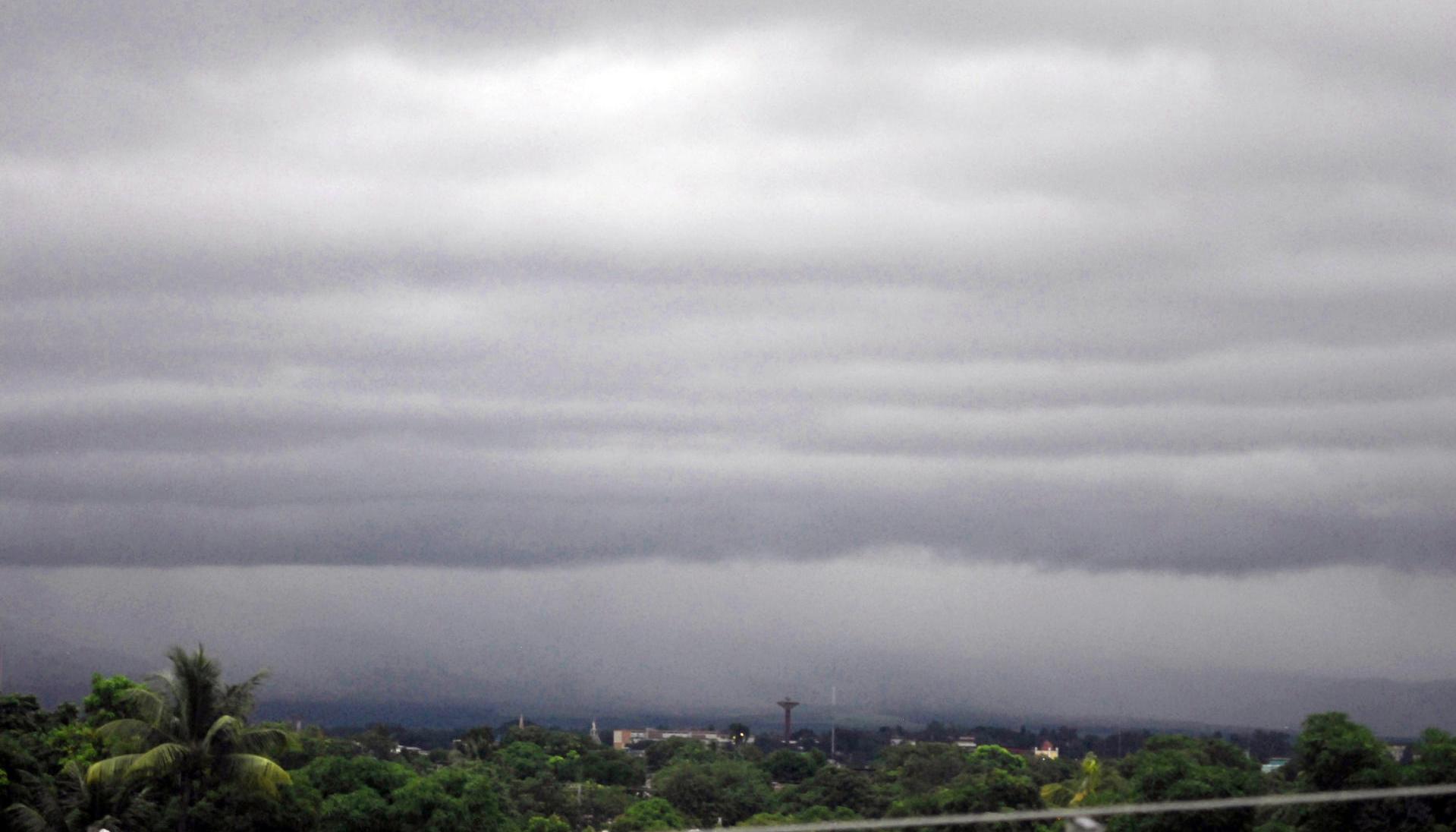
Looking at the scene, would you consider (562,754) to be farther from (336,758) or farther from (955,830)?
(955,830)

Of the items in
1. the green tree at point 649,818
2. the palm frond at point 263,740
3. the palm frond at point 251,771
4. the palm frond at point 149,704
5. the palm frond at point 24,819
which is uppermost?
the palm frond at point 149,704

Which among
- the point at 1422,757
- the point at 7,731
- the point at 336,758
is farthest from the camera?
the point at 336,758

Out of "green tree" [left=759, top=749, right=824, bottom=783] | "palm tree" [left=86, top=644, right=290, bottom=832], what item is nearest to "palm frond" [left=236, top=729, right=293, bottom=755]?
"palm tree" [left=86, top=644, right=290, bottom=832]

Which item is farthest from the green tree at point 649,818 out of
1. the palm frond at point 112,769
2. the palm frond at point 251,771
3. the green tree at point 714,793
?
the palm frond at point 112,769

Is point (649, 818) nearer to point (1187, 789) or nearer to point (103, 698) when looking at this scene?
point (103, 698)

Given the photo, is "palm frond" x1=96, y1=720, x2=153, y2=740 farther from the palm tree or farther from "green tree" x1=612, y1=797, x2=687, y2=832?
"green tree" x1=612, y1=797, x2=687, y2=832

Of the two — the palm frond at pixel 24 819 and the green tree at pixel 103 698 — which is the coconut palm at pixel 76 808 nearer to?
the palm frond at pixel 24 819

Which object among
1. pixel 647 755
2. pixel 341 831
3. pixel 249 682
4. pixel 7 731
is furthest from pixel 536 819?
pixel 647 755
